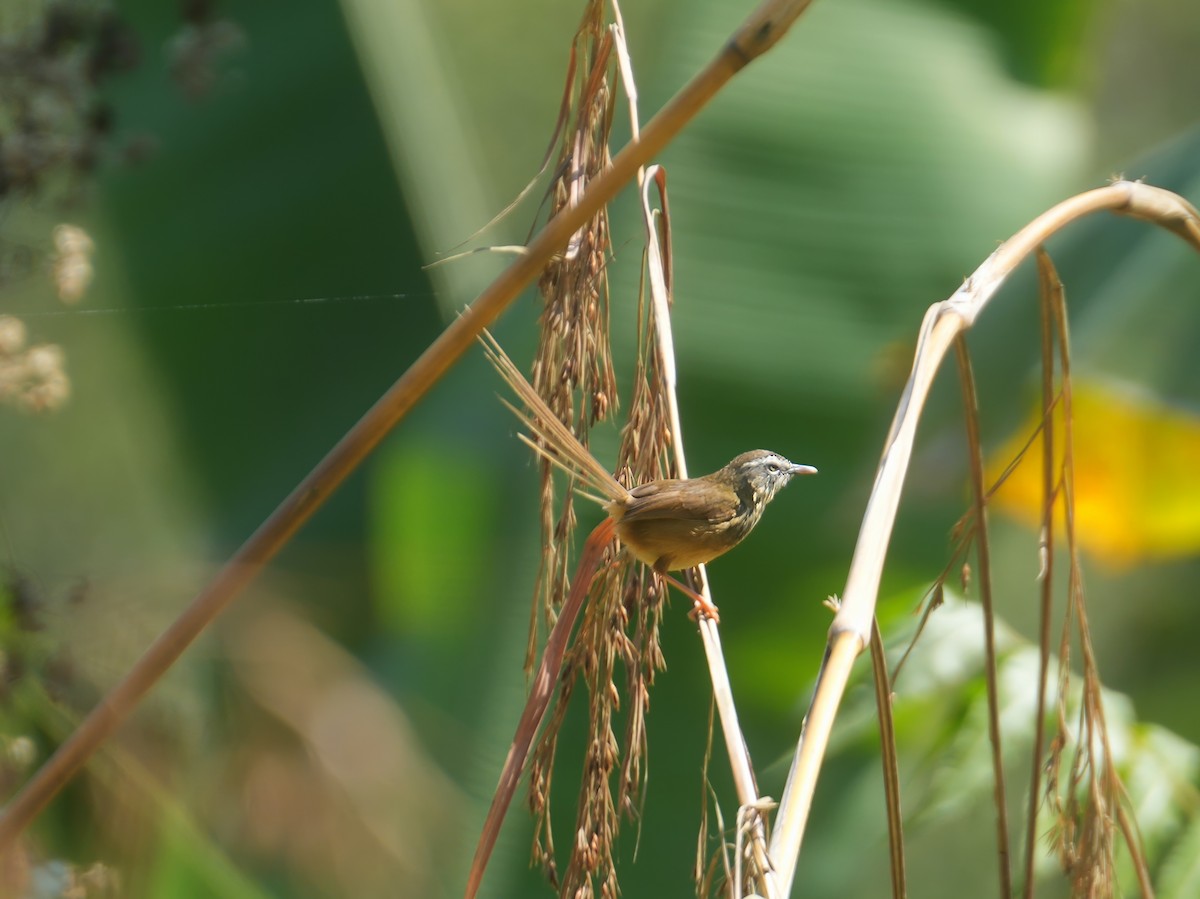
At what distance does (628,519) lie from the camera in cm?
136

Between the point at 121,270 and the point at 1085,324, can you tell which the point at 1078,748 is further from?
the point at 121,270

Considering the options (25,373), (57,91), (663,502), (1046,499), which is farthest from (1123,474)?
(57,91)

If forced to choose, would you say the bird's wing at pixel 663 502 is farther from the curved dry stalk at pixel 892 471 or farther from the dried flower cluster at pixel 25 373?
the dried flower cluster at pixel 25 373

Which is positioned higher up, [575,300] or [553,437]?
[575,300]

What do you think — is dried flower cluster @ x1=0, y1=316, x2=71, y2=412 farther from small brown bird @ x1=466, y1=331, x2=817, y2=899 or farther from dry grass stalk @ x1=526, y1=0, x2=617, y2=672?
dry grass stalk @ x1=526, y1=0, x2=617, y2=672

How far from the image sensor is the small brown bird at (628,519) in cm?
100

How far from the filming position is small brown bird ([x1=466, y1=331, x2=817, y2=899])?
100cm

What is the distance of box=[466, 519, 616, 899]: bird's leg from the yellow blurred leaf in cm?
190

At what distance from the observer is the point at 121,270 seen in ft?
11.4

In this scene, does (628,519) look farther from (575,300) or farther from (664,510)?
(575,300)

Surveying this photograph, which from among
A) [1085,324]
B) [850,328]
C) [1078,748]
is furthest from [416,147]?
[1078,748]

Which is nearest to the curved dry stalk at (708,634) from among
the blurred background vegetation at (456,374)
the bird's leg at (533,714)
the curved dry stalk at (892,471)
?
the curved dry stalk at (892,471)

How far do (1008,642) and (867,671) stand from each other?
26cm

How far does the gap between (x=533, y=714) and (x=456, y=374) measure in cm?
191
